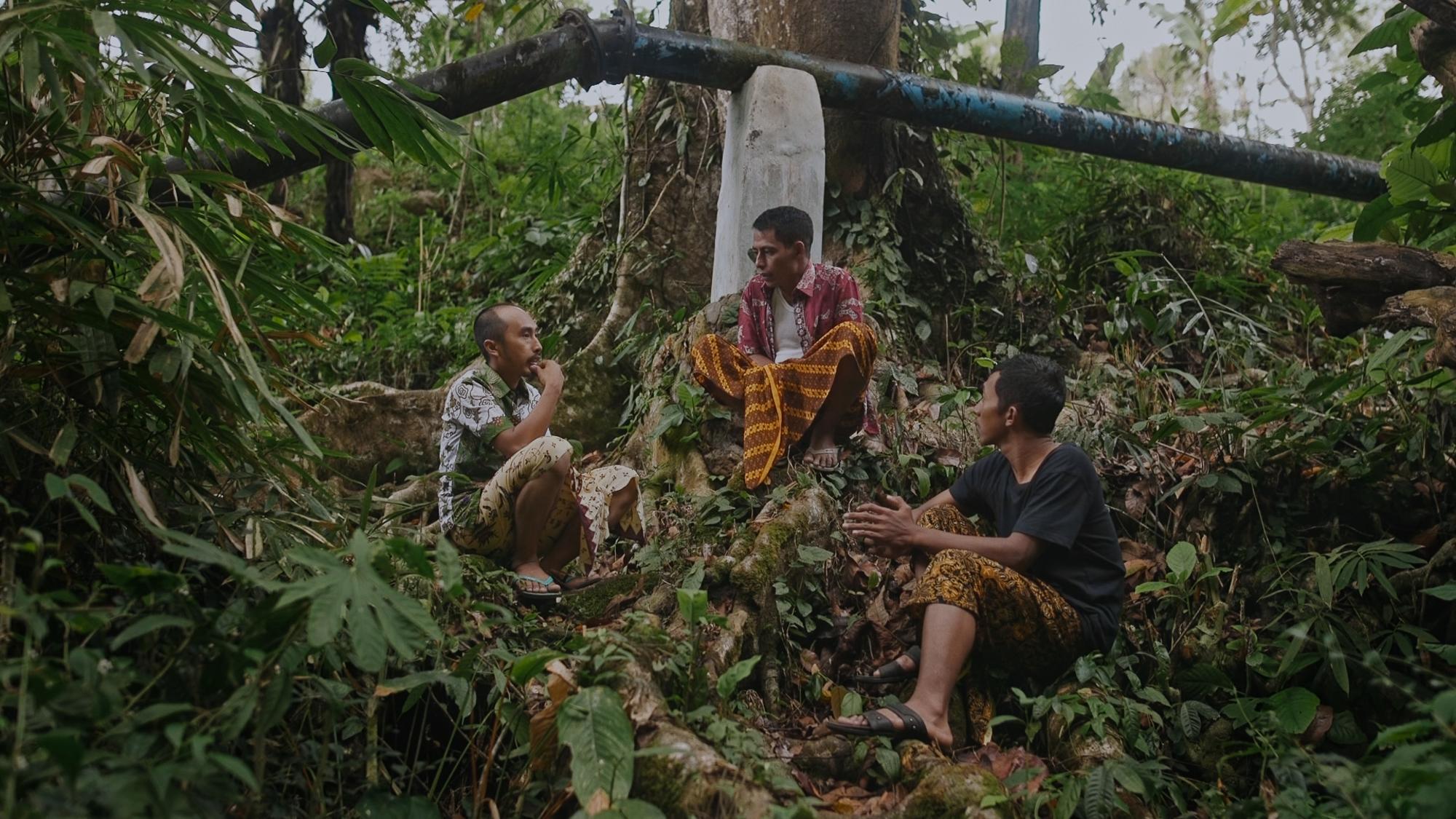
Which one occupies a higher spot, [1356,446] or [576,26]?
[576,26]

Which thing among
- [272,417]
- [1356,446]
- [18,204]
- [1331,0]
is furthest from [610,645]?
[1331,0]

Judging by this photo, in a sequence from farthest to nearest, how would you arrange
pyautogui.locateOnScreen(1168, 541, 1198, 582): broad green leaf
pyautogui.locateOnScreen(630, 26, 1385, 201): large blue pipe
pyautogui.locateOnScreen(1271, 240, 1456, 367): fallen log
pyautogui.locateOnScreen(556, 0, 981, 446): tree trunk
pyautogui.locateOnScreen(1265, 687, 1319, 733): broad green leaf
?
pyautogui.locateOnScreen(556, 0, 981, 446): tree trunk → pyautogui.locateOnScreen(630, 26, 1385, 201): large blue pipe → pyautogui.locateOnScreen(1168, 541, 1198, 582): broad green leaf → pyautogui.locateOnScreen(1271, 240, 1456, 367): fallen log → pyautogui.locateOnScreen(1265, 687, 1319, 733): broad green leaf

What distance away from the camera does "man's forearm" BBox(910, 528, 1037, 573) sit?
407 centimetres

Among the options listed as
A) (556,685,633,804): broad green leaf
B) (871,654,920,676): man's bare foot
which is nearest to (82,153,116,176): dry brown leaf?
(556,685,633,804): broad green leaf

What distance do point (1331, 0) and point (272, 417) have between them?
8358mm

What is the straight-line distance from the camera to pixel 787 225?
523cm

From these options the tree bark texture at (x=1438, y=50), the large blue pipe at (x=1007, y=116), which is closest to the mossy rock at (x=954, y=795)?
the tree bark texture at (x=1438, y=50)

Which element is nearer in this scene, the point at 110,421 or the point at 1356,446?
the point at 110,421

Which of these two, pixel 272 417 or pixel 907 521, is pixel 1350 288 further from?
pixel 272 417

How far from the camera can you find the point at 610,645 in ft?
11.0

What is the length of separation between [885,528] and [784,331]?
1.47 metres

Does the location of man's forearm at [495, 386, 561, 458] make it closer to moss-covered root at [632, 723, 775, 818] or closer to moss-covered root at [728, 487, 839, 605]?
moss-covered root at [728, 487, 839, 605]

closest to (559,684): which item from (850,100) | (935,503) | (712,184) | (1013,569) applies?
(1013,569)

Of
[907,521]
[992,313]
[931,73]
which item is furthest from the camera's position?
[931,73]
